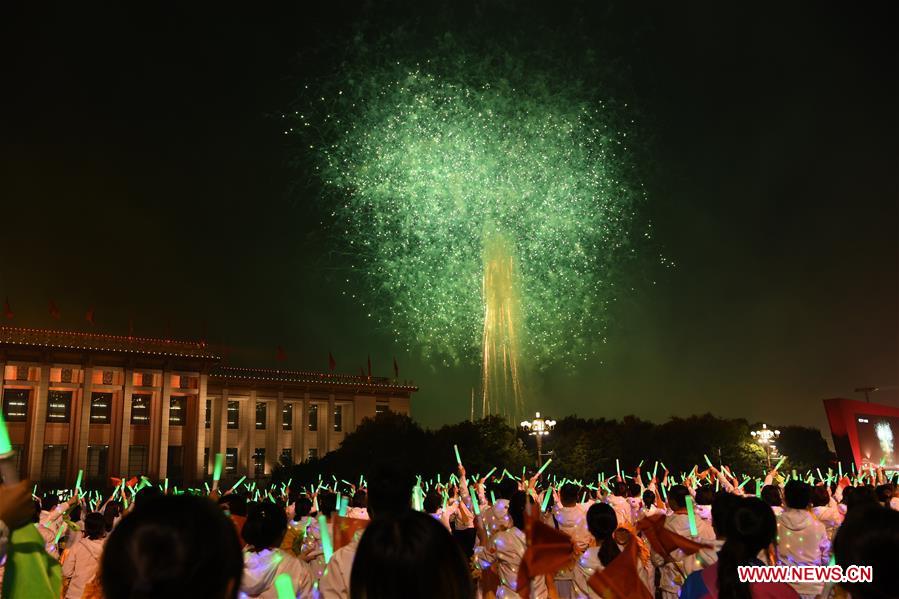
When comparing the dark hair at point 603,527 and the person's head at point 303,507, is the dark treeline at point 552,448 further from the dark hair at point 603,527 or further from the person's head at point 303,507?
the dark hair at point 603,527

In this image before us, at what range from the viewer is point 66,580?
24.5 ft

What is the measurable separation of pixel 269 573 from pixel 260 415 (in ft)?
207

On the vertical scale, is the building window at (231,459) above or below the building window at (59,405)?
below

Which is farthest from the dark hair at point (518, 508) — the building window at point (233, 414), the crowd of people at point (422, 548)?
the building window at point (233, 414)

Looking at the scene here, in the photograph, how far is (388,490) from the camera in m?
3.79

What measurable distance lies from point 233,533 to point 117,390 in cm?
5879

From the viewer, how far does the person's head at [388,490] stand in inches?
149

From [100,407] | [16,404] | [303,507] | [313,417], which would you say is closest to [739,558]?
[303,507]

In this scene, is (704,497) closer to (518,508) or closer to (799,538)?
(799,538)

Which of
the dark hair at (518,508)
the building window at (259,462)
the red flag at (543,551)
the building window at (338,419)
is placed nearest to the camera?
the red flag at (543,551)

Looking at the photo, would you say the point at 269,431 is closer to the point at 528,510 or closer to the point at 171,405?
the point at 171,405

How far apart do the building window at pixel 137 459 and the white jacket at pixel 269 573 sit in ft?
185

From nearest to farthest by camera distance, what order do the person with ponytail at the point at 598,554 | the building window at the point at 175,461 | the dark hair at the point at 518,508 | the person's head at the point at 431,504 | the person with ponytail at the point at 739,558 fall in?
the person with ponytail at the point at 739,558, the person with ponytail at the point at 598,554, the dark hair at the point at 518,508, the person's head at the point at 431,504, the building window at the point at 175,461

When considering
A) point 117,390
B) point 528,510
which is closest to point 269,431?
point 117,390
